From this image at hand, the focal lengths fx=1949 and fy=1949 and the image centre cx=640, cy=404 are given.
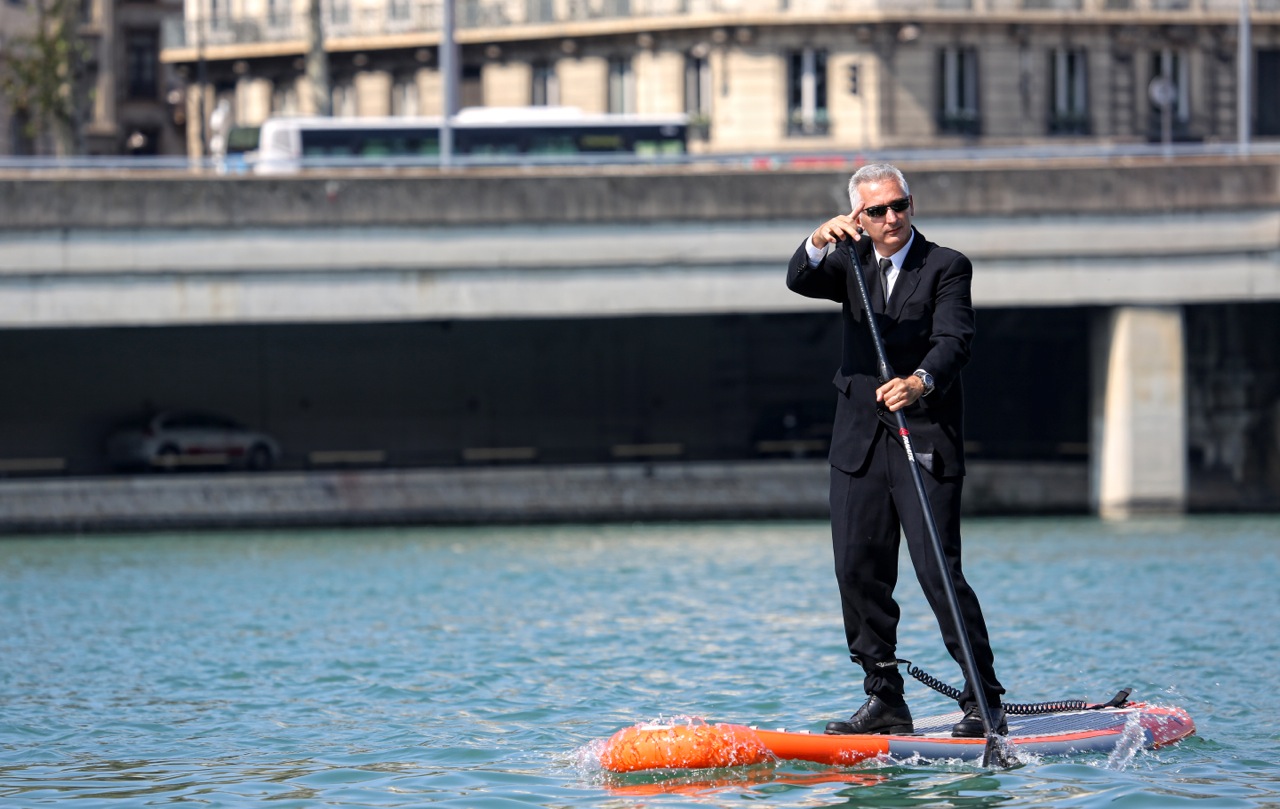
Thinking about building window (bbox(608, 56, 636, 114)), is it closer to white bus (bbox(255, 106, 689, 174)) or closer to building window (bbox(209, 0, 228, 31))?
white bus (bbox(255, 106, 689, 174))

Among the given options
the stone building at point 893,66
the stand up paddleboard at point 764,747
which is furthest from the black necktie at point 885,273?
the stone building at point 893,66

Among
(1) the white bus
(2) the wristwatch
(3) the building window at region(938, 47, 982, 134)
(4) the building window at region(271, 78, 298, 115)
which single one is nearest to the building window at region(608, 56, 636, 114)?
(3) the building window at region(938, 47, 982, 134)

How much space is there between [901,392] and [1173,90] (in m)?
47.2

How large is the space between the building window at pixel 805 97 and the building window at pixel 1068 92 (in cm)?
615

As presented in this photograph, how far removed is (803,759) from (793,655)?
4953 mm

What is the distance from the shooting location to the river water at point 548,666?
855 cm

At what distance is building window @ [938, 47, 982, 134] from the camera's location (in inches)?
2048

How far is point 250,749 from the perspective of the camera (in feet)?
32.0

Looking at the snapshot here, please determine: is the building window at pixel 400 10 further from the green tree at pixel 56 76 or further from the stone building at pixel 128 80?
the stone building at pixel 128 80

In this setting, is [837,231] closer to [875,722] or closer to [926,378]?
[926,378]

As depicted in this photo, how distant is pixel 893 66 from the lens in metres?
51.7

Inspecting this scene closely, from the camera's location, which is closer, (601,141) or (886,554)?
(886,554)

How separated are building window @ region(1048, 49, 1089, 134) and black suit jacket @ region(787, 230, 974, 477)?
45277 millimetres

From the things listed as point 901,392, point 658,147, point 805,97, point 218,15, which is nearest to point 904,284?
point 901,392
